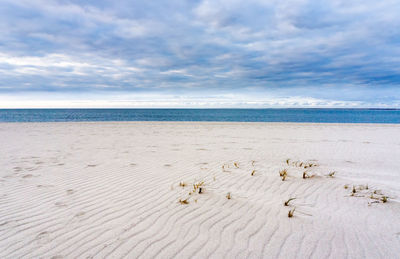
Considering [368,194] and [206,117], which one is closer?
[368,194]

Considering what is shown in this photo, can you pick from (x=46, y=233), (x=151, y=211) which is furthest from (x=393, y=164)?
(x=46, y=233)

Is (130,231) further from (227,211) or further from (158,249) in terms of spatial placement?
(227,211)

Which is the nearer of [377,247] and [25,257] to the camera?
[25,257]

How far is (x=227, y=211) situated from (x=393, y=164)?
6.08 m

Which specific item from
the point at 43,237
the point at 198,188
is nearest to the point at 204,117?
the point at 198,188

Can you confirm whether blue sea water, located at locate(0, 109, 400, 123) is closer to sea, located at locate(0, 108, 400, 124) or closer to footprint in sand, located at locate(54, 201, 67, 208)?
sea, located at locate(0, 108, 400, 124)

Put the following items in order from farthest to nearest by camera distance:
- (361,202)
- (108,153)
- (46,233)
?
(108,153) → (361,202) → (46,233)

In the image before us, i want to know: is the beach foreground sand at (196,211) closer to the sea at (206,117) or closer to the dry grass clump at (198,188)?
the dry grass clump at (198,188)

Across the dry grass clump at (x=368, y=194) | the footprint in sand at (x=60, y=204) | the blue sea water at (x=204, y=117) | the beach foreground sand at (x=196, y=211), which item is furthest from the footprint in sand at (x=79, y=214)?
the blue sea water at (x=204, y=117)

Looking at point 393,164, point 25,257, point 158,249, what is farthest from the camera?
point 393,164

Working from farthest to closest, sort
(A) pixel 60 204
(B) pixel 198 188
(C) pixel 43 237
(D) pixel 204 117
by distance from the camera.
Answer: (D) pixel 204 117
(B) pixel 198 188
(A) pixel 60 204
(C) pixel 43 237

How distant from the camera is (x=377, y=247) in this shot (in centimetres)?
258

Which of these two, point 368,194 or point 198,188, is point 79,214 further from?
point 368,194

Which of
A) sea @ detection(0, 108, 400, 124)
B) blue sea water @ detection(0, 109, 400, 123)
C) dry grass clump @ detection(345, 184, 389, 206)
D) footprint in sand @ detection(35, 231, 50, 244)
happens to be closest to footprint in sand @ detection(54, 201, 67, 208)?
footprint in sand @ detection(35, 231, 50, 244)
